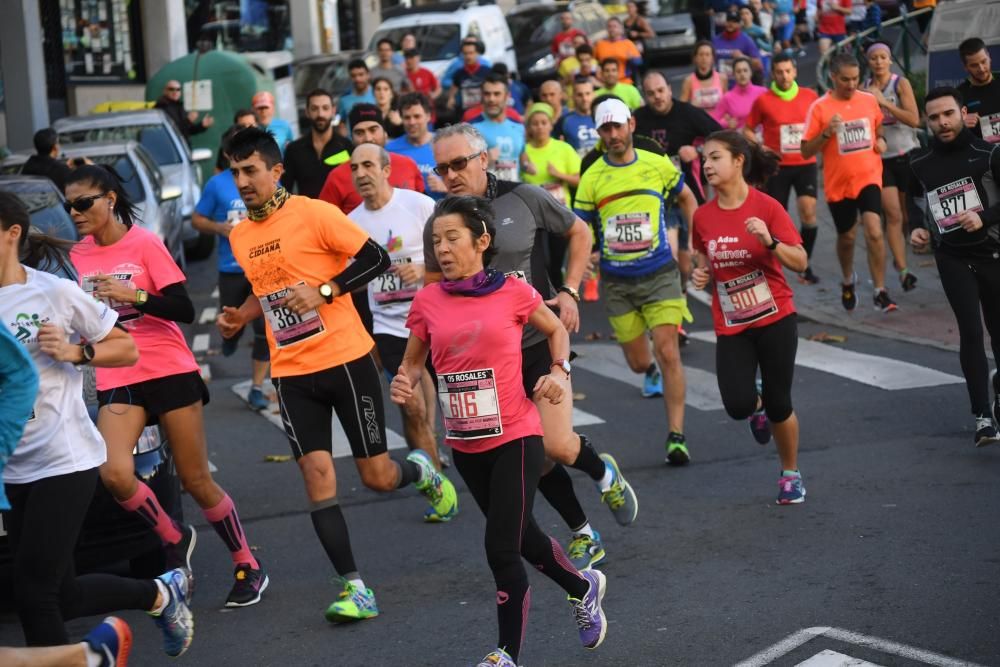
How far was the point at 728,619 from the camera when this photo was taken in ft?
20.8

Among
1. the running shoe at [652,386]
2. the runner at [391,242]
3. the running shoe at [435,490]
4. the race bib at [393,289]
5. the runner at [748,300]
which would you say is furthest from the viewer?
the running shoe at [652,386]

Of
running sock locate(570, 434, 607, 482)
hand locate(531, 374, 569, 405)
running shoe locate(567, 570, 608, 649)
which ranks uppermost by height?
hand locate(531, 374, 569, 405)

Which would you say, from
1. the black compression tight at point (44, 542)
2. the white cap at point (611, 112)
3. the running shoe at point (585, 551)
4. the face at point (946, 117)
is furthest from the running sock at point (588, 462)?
the face at point (946, 117)

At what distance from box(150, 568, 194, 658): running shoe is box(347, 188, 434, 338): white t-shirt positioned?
289 centimetres

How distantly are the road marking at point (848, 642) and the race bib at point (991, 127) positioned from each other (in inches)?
217

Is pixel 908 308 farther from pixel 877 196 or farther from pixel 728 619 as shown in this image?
pixel 728 619

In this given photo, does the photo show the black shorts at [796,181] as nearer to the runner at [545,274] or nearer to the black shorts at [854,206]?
the black shorts at [854,206]

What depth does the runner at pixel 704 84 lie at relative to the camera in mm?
18719

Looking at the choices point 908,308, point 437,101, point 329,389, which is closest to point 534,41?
point 437,101

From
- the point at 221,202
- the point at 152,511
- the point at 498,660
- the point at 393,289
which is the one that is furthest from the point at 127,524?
the point at 221,202

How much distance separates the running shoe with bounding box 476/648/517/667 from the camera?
5609 mm

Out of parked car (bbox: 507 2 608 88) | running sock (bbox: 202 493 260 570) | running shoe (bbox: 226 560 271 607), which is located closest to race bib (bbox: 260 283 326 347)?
running sock (bbox: 202 493 260 570)

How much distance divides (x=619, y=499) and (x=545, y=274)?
1.09 meters

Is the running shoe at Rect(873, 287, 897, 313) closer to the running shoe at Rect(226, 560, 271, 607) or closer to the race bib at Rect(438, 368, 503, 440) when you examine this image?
the running shoe at Rect(226, 560, 271, 607)
